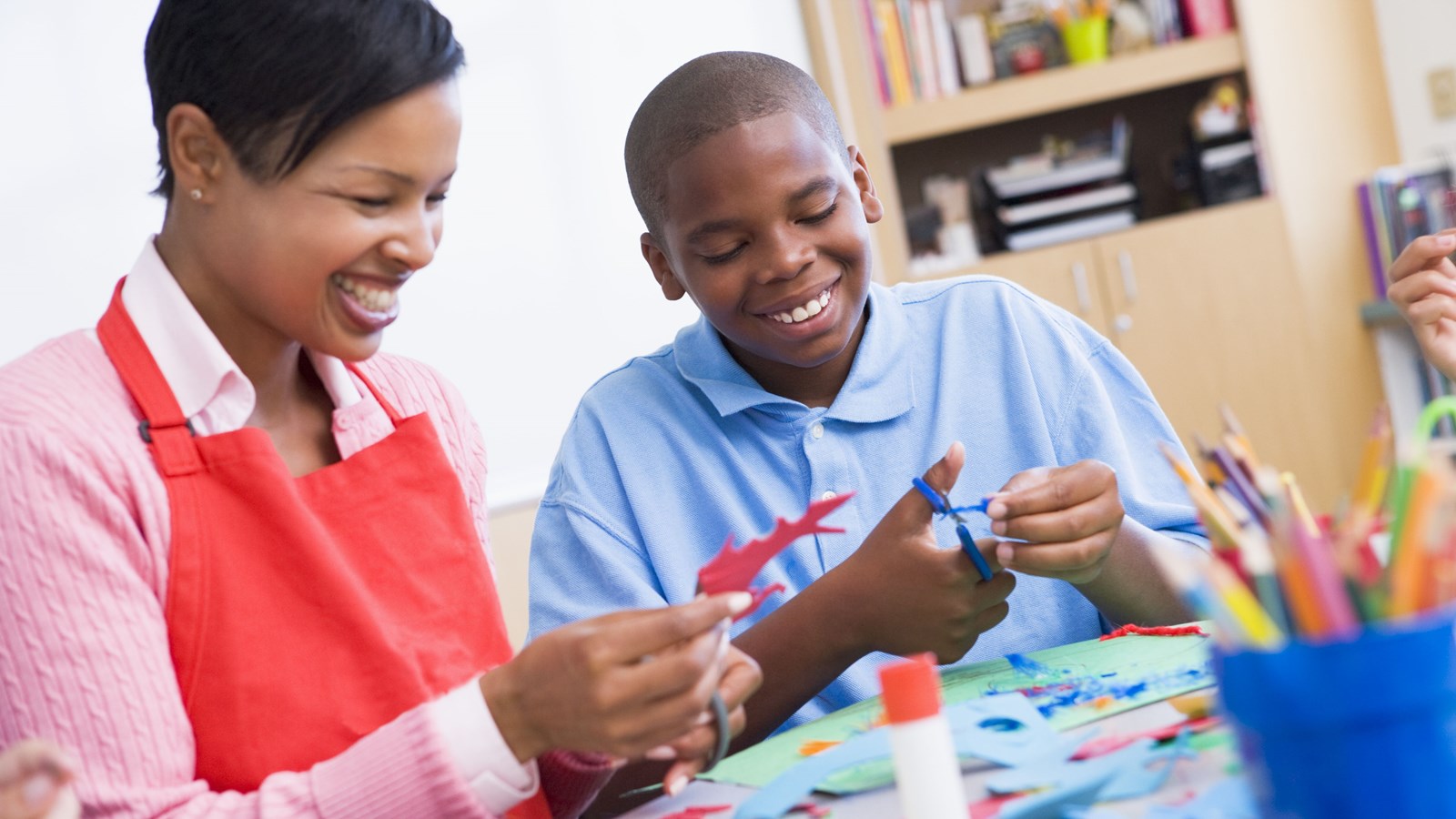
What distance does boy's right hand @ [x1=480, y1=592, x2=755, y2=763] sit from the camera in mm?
826

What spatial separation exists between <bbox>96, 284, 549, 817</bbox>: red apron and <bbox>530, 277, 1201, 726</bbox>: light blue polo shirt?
0.25 m

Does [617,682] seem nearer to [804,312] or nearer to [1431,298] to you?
[804,312]

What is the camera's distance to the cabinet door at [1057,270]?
10.9ft

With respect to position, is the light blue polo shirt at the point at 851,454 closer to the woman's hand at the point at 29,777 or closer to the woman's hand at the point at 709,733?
the woman's hand at the point at 709,733

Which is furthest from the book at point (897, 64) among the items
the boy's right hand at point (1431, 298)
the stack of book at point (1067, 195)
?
the boy's right hand at point (1431, 298)

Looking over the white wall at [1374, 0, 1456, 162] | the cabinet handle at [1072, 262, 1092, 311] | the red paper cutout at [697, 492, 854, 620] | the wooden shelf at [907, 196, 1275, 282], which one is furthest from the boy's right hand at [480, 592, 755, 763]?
the white wall at [1374, 0, 1456, 162]

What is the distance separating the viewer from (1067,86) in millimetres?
3328

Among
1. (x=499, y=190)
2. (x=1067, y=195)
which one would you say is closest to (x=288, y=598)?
(x=499, y=190)

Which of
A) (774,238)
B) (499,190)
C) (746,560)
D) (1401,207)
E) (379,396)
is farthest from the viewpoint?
(1401,207)

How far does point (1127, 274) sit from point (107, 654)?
2824mm

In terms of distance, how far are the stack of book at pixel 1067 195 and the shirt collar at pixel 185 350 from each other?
2.59 m

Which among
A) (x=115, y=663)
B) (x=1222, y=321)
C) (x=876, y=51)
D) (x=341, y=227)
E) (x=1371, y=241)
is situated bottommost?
(x=1222, y=321)

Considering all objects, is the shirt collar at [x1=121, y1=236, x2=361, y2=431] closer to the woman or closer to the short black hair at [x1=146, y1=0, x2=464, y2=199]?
the woman

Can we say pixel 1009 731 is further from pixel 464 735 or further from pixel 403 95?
pixel 403 95
